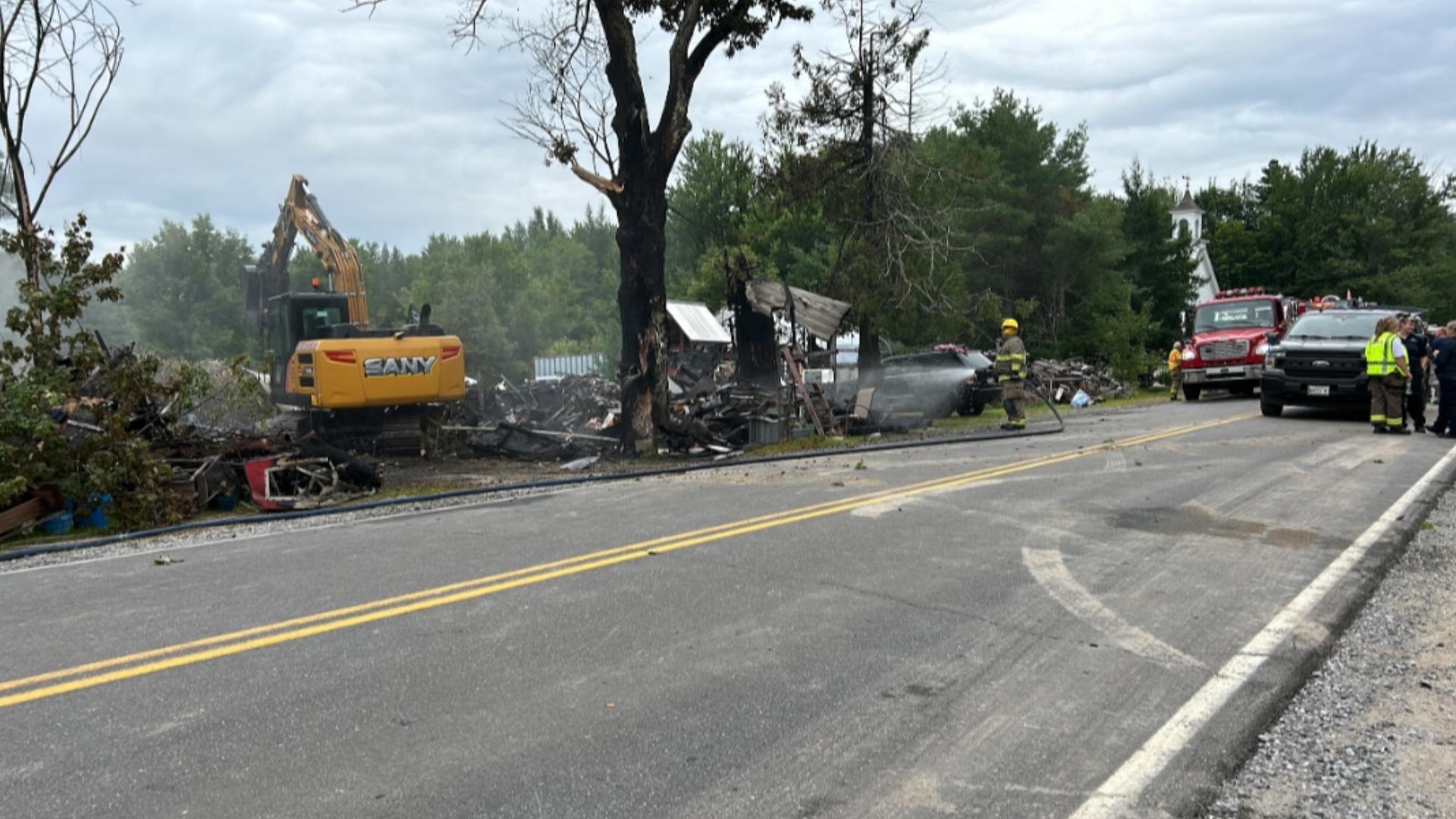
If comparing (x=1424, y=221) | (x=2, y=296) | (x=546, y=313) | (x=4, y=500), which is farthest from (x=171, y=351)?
(x=1424, y=221)

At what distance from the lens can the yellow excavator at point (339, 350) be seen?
15672 millimetres

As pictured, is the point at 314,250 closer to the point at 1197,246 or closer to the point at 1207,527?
the point at 1207,527

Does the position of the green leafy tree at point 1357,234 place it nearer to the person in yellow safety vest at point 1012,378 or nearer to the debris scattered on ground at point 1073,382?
the debris scattered on ground at point 1073,382

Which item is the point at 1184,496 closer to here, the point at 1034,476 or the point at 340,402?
the point at 1034,476

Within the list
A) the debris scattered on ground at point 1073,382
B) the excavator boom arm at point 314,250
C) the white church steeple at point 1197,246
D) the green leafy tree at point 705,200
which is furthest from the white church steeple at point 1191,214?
the excavator boom arm at point 314,250

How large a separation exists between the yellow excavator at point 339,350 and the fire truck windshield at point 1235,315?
64.1 ft

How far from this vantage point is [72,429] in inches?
439

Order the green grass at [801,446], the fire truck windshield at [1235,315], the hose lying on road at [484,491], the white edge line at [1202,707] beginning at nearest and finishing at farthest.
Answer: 1. the white edge line at [1202,707]
2. the hose lying on road at [484,491]
3. the green grass at [801,446]
4. the fire truck windshield at [1235,315]

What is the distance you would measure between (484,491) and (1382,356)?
45.7 ft

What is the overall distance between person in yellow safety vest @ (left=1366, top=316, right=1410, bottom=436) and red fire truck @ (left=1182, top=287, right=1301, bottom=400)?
8.74 m

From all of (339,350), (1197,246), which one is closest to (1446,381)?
(339,350)

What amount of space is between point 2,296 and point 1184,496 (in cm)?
3751

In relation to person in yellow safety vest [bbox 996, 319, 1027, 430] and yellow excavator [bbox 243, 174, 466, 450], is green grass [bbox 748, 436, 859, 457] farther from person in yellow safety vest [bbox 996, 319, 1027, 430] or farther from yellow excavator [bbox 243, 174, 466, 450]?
A: yellow excavator [bbox 243, 174, 466, 450]

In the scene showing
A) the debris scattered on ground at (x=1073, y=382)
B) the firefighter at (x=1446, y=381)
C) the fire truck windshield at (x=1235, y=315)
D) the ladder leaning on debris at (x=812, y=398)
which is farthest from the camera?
the debris scattered on ground at (x=1073, y=382)
